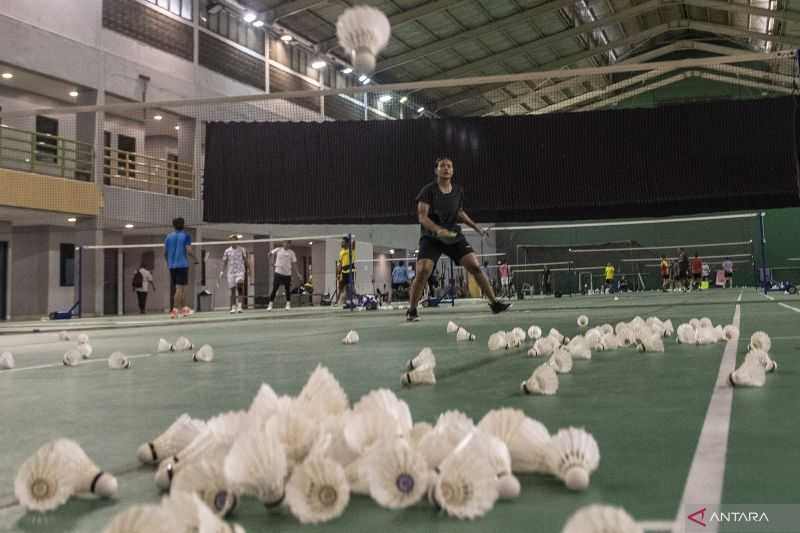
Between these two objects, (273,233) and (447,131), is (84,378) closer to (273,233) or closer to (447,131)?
(447,131)

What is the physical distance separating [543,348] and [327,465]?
2.41 m

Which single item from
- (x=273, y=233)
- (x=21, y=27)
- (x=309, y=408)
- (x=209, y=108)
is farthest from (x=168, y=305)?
(x=309, y=408)

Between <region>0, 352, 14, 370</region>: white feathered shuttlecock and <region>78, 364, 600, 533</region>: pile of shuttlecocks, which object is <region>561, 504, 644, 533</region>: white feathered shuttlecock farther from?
<region>0, 352, 14, 370</region>: white feathered shuttlecock

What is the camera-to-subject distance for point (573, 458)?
111 centimetres

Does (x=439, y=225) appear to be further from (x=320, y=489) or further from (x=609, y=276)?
(x=609, y=276)

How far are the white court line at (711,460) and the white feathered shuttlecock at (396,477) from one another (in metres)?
0.32

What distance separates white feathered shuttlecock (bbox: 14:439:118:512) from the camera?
42.2 inches

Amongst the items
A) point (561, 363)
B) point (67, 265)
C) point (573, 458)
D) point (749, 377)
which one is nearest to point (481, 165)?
point (67, 265)

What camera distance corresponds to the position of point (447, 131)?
14227 mm

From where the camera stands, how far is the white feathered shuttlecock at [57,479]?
3.52 ft

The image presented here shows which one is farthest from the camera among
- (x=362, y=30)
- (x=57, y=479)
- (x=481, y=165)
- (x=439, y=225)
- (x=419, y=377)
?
(x=481, y=165)

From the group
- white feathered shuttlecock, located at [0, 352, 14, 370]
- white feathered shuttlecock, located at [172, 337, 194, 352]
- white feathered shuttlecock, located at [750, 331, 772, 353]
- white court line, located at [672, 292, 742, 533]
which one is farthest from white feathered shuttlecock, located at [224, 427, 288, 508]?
white feathered shuttlecock, located at [172, 337, 194, 352]

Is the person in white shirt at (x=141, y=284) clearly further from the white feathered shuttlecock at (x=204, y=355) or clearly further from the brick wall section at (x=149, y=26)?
the white feathered shuttlecock at (x=204, y=355)

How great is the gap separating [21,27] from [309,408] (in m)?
17.3
